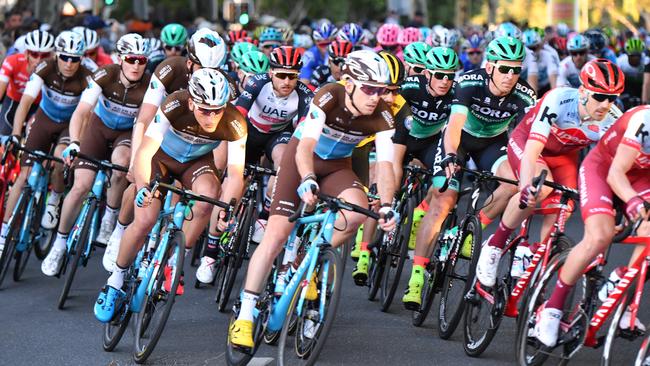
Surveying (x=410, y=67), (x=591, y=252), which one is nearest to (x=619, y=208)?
(x=591, y=252)

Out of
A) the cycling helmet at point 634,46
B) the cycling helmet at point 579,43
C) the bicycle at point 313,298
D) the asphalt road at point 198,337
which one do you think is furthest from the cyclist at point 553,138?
the cycling helmet at point 634,46

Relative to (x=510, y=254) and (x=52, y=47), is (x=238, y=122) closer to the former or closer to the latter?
(x=510, y=254)

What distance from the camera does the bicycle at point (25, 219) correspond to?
1130 centimetres

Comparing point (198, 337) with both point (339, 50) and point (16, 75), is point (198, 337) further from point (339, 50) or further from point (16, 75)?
point (339, 50)

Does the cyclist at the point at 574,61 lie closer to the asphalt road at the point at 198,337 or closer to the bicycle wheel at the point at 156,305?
the asphalt road at the point at 198,337

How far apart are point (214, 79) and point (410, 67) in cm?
405

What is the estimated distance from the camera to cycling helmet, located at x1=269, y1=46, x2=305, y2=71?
11008 mm

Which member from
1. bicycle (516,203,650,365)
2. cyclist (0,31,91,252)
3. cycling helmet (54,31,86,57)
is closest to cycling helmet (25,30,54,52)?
cyclist (0,31,91,252)

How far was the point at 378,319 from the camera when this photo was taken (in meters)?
9.97

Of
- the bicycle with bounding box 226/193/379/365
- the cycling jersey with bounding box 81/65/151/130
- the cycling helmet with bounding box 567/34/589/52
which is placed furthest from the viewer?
the cycling helmet with bounding box 567/34/589/52

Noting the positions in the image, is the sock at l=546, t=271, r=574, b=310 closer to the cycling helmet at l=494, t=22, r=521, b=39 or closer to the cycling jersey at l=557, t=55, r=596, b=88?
the cycling helmet at l=494, t=22, r=521, b=39

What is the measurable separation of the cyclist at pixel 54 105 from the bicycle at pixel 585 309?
5.69 meters

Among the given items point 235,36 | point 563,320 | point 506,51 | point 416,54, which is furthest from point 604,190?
point 235,36

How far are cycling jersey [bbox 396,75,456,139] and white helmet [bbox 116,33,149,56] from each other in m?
2.29
